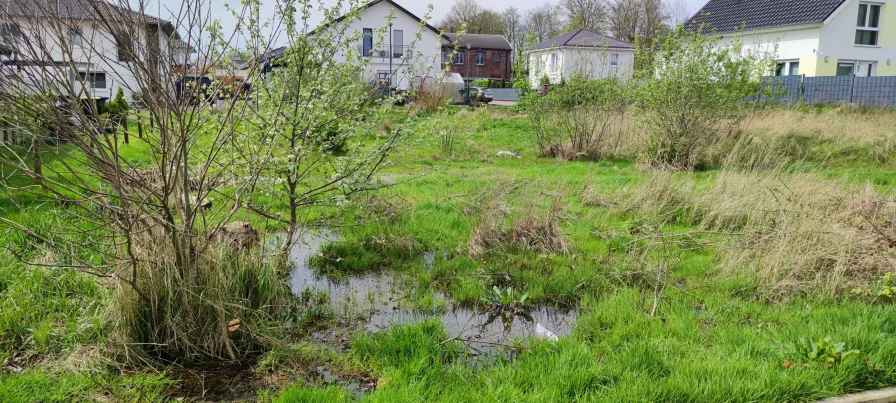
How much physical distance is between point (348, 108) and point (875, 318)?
488 centimetres

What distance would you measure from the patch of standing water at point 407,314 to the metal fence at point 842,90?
62.4 ft

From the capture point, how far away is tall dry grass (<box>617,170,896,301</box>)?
213 inches

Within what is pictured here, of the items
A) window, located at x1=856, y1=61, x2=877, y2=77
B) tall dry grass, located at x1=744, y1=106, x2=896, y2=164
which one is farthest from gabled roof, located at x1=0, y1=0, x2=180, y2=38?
window, located at x1=856, y1=61, x2=877, y2=77

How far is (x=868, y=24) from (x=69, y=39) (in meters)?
34.6

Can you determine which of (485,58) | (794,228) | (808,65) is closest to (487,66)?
(485,58)

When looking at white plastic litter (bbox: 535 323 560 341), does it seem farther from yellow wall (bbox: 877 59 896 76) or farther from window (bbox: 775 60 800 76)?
yellow wall (bbox: 877 59 896 76)

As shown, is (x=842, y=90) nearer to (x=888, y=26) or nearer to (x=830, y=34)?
(x=830, y=34)

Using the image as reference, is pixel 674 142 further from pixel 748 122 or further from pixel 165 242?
pixel 165 242

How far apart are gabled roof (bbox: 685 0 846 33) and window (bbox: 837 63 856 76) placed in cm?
306

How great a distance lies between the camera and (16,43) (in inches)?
138

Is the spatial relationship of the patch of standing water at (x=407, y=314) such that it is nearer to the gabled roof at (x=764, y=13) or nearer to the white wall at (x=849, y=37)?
the gabled roof at (x=764, y=13)

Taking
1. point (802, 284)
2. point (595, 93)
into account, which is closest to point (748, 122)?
point (595, 93)

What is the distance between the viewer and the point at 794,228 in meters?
5.85

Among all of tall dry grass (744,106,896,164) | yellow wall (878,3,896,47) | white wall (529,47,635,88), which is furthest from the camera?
yellow wall (878,3,896,47)
